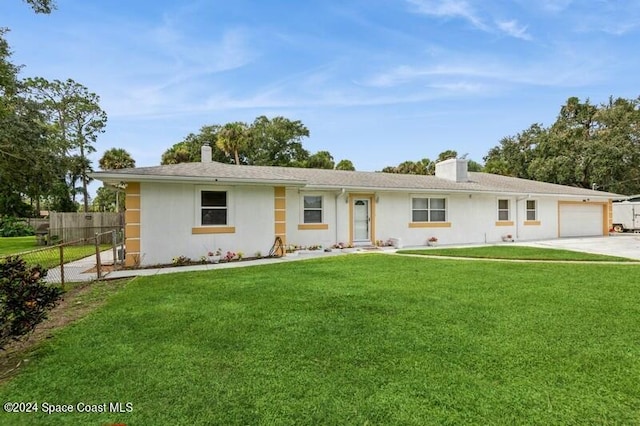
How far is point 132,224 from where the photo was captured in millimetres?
10422

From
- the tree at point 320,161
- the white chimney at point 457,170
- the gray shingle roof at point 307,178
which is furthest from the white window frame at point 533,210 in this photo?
the tree at point 320,161

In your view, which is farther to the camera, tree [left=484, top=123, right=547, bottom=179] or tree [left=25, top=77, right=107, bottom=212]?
tree [left=484, top=123, right=547, bottom=179]

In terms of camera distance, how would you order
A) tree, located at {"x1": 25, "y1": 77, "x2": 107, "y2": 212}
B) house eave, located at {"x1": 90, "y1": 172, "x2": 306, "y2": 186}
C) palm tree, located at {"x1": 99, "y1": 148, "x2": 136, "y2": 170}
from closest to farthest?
house eave, located at {"x1": 90, "y1": 172, "x2": 306, "y2": 186}, tree, located at {"x1": 25, "y1": 77, "x2": 107, "y2": 212}, palm tree, located at {"x1": 99, "y1": 148, "x2": 136, "y2": 170}

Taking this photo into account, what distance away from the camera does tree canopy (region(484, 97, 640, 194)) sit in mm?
30359

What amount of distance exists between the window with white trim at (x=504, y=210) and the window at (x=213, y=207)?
13.8m

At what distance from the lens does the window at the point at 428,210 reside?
52.2 feet

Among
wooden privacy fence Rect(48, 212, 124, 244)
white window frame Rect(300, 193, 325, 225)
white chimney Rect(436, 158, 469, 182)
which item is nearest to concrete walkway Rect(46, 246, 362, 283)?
white window frame Rect(300, 193, 325, 225)

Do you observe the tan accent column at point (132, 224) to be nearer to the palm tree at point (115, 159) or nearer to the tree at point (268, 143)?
the palm tree at point (115, 159)

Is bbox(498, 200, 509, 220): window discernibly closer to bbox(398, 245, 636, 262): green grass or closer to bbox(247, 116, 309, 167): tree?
bbox(398, 245, 636, 262): green grass

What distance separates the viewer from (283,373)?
10.9ft

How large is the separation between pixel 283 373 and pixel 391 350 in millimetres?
1262

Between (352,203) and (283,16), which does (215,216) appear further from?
(283,16)

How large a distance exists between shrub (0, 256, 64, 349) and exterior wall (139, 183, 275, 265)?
20.8 feet

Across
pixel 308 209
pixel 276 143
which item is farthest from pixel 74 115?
pixel 308 209
